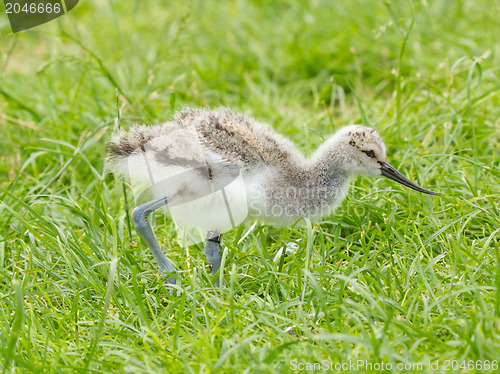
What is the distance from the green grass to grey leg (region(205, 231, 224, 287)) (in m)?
0.07

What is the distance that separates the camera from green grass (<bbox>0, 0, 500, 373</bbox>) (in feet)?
8.54

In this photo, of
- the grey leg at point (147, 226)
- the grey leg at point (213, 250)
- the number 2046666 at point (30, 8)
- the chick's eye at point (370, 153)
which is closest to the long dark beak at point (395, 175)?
the chick's eye at point (370, 153)

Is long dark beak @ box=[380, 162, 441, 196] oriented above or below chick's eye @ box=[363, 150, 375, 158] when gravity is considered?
below

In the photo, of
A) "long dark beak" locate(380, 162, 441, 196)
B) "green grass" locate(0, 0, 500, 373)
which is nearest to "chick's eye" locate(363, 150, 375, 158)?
"long dark beak" locate(380, 162, 441, 196)

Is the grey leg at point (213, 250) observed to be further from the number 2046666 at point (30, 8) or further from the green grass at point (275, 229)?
the number 2046666 at point (30, 8)

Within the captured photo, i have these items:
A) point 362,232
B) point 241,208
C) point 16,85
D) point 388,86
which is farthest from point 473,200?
point 16,85

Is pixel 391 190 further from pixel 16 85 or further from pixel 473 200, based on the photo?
pixel 16 85

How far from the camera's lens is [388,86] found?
5438 millimetres

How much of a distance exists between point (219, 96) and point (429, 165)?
2.16 metres

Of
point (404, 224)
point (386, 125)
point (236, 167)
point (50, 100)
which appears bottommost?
point (404, 224)

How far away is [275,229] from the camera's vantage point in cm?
373

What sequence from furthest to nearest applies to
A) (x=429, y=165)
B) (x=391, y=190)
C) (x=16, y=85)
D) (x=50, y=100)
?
(x=16, y=85) → (x=50, y=100) → (x=429, y=165) → (x=391, y=190)

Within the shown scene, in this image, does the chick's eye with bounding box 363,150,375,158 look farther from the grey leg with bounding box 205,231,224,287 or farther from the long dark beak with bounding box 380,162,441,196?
the grey leg with bounding box 205,231,224,287

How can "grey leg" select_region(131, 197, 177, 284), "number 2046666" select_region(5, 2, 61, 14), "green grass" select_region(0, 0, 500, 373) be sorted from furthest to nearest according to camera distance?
"number 2046666" select_region(5, 2, 61, 14)
"grey leg" select_region(131, 197, 177, 284)
"green grass" select_region(0, 0, 500, 373)
